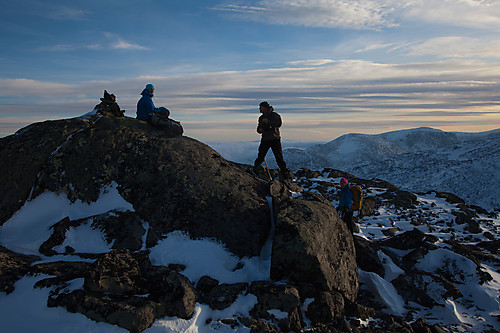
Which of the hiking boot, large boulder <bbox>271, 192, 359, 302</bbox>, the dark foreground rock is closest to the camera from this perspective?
the dark foreground rock

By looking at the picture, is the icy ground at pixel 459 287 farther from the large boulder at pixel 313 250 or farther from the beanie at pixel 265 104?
the beanie at pixel 265 104

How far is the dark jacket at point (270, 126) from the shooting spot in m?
14.3

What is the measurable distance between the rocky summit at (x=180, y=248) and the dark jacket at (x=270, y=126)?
3.15 m

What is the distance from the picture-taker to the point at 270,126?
47.5 feet

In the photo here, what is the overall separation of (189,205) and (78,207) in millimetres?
3474

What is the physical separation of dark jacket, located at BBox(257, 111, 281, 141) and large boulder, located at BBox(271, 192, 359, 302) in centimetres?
469

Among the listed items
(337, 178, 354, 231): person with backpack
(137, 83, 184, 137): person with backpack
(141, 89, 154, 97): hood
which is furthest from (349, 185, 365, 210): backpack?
(141, 89, 154, 97): hood

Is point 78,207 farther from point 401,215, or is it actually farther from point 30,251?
point 401,215

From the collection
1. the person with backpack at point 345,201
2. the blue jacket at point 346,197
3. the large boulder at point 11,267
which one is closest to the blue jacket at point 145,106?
the large boulder at point 11,267

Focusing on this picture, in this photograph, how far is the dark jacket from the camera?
14281mm

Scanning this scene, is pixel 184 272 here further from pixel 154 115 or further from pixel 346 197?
pixel 346 197

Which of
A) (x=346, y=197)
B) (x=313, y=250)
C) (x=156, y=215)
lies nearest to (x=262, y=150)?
(x=346, y=197)

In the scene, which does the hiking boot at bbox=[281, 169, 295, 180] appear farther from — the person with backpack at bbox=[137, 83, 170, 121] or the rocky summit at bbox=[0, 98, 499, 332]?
the person with backpack at bbox=[137, 83, 170, 121]

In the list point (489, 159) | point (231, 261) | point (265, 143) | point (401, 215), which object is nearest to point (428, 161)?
point (489, 159)
